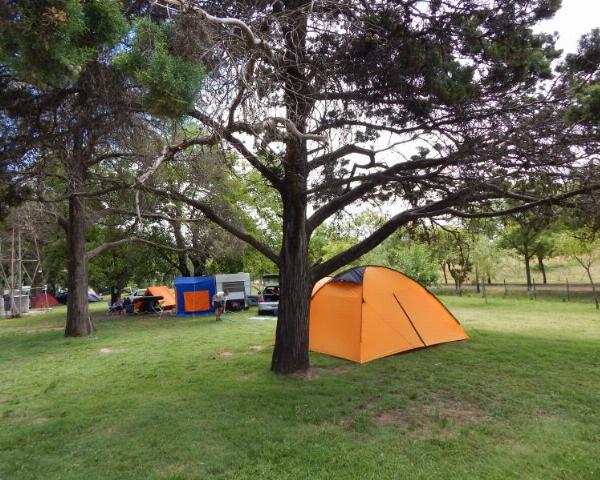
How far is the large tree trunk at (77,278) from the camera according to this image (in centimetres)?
1435

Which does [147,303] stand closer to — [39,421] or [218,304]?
[218,304]

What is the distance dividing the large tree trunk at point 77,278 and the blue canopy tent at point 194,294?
6.44 meters

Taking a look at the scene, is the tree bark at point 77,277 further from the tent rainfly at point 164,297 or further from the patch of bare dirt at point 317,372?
the tent rainfly at point 164,297

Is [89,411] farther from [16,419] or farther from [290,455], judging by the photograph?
[290,455]

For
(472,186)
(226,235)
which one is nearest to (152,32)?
(472,186)

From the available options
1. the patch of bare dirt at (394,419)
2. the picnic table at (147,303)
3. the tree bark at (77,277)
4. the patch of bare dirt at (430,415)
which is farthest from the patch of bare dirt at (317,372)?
the picnic table at (147,303)

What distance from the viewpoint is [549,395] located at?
6.49 m

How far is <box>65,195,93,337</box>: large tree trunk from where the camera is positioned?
14352 millimetres

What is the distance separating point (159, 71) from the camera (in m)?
3.52

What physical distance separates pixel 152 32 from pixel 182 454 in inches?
159

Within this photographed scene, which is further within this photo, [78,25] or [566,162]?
[566,162]

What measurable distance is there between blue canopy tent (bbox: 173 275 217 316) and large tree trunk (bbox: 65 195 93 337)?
6.44 metres

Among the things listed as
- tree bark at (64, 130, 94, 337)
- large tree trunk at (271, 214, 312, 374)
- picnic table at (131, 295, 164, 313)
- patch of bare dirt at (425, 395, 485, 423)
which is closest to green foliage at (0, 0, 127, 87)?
large tree trunk at (271, 214, 312, 374)

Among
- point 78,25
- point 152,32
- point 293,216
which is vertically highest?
point 152,32
